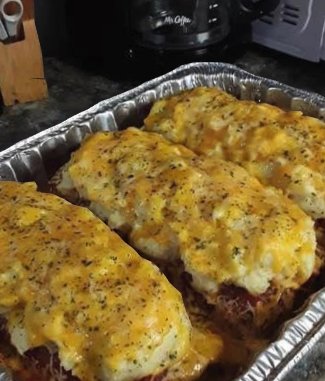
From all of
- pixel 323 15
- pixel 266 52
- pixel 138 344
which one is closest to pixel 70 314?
pixel 138 344

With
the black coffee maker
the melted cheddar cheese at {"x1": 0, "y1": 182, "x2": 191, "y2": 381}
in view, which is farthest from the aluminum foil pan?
the melted cheddar cheese at {"x1": 0, "y1": 182, "x2": 191, "y2": 381}

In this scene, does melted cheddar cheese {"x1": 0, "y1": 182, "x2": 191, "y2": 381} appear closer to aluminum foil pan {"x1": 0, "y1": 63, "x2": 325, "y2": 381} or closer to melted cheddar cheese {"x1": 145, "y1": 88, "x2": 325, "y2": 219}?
aluminum foil pan {"x1": 0, "y1": 63, "x2": 325, "y2": 381}

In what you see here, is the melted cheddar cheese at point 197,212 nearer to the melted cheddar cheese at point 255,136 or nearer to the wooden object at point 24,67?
the melted cheddar cheese at point 255,136

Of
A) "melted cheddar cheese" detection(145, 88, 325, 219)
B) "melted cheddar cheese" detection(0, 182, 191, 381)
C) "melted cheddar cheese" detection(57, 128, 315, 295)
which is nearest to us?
"melted cheddar cheese" detection(0, 182, 191, 381)

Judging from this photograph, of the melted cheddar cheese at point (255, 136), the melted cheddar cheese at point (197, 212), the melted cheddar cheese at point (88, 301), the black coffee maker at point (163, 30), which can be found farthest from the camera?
the black coffee maker at point (163, 30)

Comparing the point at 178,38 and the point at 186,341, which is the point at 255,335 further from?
the point at 178,38

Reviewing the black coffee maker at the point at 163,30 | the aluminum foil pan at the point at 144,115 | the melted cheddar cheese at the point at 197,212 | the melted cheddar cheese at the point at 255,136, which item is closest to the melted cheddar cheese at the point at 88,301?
the melted cheddar cheese at the point at 197,212
